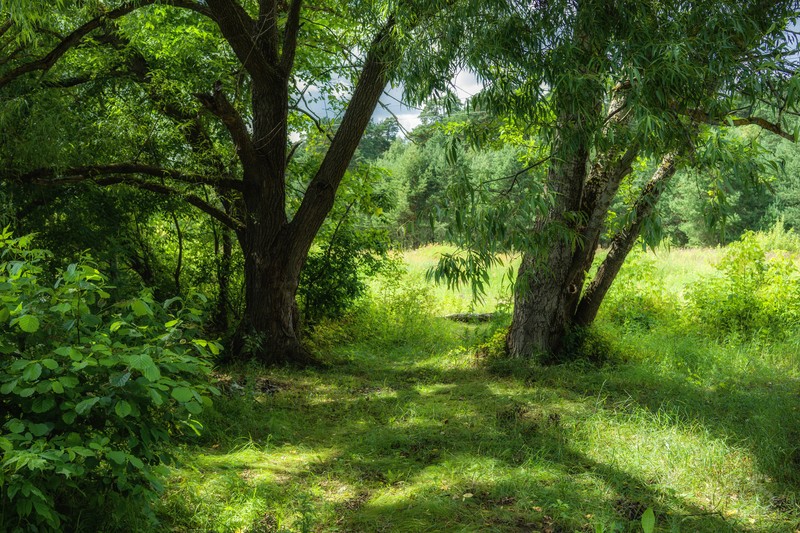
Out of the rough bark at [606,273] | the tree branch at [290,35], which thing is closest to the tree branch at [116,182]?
the tree branch at [290,35]

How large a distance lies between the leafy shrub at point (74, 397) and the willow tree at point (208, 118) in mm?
4921

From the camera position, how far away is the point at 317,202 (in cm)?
847

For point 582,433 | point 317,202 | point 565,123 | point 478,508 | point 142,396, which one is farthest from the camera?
point 317,202

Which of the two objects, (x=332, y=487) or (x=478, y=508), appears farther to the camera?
(x=332, y=487)

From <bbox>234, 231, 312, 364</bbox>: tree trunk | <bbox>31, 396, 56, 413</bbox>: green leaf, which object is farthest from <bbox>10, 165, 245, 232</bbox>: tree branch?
<bbox>31, 396, 56, 413</bbox>: green leaf

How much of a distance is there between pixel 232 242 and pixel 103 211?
2270mm

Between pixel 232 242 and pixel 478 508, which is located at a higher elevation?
pixel 232 242

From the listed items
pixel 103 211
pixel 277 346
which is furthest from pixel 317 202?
pixel 103 211

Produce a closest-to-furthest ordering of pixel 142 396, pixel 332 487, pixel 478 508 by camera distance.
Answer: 1. pixel 142 396
2. pixel 478 508
3. pixel 332 487

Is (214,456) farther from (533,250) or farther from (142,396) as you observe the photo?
(533,250)

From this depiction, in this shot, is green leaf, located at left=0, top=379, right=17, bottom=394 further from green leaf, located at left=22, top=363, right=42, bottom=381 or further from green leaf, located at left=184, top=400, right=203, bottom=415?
green leaf, located at left=184, top=400, right=203, bottom=415

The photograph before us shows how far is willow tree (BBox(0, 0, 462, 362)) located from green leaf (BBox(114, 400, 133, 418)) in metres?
5.40

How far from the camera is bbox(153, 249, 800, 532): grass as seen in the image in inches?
158

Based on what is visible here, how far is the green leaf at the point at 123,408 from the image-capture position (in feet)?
9.04
